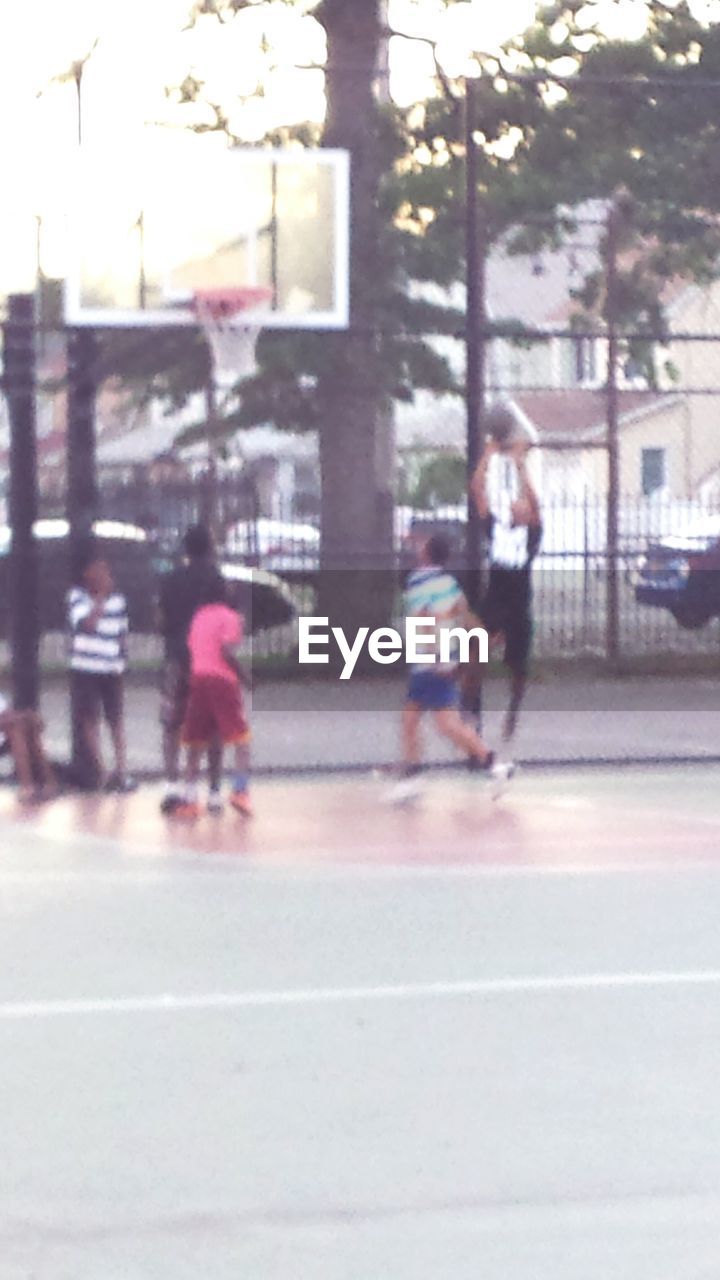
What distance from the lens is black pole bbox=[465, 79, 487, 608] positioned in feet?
59.0

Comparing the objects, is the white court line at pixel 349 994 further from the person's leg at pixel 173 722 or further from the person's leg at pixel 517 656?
the person's leg at pixel 517 656

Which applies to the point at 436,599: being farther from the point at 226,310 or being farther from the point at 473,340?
the point at 473,340

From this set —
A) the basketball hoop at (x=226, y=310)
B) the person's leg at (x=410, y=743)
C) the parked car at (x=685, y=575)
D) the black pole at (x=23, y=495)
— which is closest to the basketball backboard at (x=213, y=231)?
the basketball hoop at (x=226, y=310)

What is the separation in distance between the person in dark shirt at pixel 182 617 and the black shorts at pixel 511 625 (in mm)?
1912

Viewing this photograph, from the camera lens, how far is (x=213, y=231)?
57.5 feet

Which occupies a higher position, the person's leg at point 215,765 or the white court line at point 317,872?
the person's leg at point 215,765

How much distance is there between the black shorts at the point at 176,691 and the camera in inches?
577

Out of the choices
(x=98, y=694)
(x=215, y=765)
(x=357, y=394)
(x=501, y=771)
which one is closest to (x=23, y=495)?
(x=98, y=694)

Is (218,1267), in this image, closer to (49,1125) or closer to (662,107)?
(49,1125)

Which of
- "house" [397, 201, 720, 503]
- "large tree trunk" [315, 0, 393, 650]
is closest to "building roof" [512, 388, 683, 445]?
"house" [397, 201, 720, 503]

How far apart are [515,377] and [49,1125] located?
1594 centimetres

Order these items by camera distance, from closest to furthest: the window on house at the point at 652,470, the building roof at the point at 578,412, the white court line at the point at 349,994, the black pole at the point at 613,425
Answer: the white court line at the point at 349,994
the black pole at the point at 613,425
the building roof at the point at 578,412
the window on house at the point at 652,470

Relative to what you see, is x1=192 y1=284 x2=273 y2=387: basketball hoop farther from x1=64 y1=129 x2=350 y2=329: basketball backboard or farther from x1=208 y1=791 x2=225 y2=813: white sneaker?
x1=208 y1=791 x2=225 y2=813: white sneaker

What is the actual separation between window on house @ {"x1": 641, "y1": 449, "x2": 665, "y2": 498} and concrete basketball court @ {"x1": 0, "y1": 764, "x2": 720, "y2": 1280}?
10563 mm
